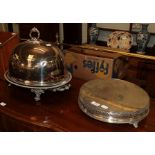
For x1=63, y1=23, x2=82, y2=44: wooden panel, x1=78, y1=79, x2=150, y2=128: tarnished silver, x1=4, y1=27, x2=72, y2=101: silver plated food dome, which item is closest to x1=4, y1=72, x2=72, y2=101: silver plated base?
x1=4, y1=27, x2=72, y2=101: silver plated food dome

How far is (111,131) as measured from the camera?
671mm

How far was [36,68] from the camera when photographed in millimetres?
808

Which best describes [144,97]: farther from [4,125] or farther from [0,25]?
[0,25]

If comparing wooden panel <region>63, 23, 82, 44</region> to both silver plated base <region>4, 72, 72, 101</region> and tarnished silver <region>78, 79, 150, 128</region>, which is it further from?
tarnished silver <region>78, 79, 150, 128</region>

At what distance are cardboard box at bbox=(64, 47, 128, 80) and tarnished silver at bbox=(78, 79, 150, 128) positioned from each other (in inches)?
8.1

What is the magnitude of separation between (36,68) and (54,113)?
20 cm

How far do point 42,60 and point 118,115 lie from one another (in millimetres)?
390

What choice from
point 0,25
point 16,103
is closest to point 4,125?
point 16,103

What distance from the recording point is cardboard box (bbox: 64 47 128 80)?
1.04 meters

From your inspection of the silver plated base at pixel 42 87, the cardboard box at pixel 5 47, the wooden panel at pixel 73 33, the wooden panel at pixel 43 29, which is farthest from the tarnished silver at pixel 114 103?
the wooden panel at pixel 43 29

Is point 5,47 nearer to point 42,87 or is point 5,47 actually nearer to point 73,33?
point 42,87

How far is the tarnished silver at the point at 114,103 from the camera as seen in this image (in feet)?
2.22

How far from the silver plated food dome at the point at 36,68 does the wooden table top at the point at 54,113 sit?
0.06m
